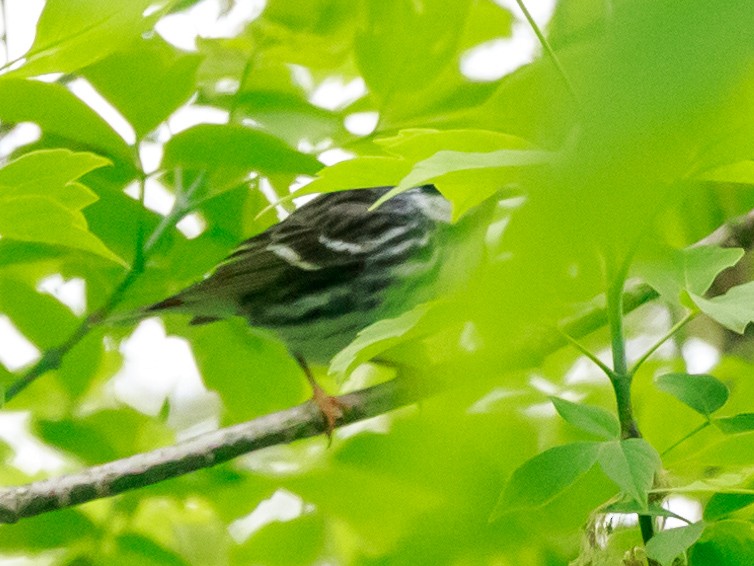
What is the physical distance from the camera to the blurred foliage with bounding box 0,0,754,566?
5.4 inches

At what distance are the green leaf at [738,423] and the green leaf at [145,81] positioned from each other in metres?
0.56

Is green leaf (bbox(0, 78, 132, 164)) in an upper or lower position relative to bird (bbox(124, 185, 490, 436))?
upper

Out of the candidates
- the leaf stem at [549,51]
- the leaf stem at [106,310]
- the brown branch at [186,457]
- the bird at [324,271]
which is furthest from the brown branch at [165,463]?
the bird at [324,271]

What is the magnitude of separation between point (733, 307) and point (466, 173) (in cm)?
17

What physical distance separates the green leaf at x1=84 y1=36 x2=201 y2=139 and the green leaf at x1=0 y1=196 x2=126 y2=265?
0.33m

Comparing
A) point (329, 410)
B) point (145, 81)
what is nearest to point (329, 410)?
point (329, 410)

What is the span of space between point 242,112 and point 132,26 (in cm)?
40

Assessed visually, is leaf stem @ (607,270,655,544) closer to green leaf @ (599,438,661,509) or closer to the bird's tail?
green leaf @ (599,438,661,509)

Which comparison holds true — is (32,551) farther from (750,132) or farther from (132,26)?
(750,132)

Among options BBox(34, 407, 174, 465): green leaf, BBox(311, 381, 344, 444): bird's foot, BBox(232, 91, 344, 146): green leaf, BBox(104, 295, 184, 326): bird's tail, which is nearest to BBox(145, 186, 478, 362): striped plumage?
BBox(104, 295, 184, 326): bird's tail

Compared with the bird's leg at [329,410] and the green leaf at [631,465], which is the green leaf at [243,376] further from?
the green leaf at [631,465]

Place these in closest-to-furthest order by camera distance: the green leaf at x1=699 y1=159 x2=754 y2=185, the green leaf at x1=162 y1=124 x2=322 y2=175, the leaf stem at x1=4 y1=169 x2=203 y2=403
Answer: the green leaf at x1=699 y1=159 x2=754 y2=185
the green leaf at x1=162 y1=124 x2=322 y2=175
the leaf stem at x1=4 y1=169 x2=203 y2=403

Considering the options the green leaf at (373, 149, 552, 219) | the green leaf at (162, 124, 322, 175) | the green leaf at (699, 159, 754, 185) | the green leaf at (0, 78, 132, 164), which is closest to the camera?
the green leaf at (373, 149, 552, 219)

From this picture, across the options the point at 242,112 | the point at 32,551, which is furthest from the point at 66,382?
the point at 242,112
